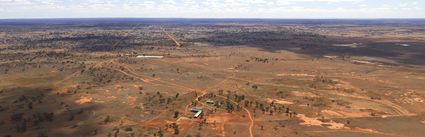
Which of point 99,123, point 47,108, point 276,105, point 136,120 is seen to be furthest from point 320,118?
point 47,108

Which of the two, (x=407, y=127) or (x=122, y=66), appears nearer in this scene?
(x=407, y=127)

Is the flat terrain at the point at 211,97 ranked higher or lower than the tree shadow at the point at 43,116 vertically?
lower

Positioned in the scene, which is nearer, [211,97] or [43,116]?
[43,116]

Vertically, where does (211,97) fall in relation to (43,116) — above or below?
below

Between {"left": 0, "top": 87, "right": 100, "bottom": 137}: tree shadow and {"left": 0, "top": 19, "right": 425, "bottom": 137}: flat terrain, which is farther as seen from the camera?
{"left": 0, "top": 19, "right": 425, "bottom": 137}: flat terrain

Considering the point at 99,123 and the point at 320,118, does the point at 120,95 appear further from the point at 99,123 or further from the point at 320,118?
the point at 320,118

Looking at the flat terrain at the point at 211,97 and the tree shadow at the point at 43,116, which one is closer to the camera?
the tree shadow at the point at 43,116

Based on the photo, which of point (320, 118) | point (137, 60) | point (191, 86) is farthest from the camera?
point (137, 60)

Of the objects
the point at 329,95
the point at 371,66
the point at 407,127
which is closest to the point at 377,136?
the point at 407,127

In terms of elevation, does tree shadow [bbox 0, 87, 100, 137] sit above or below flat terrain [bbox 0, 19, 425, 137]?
above

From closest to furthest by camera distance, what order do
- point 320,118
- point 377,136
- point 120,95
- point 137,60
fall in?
point 377,136, point 320,118, point 120,95, point 137,60
